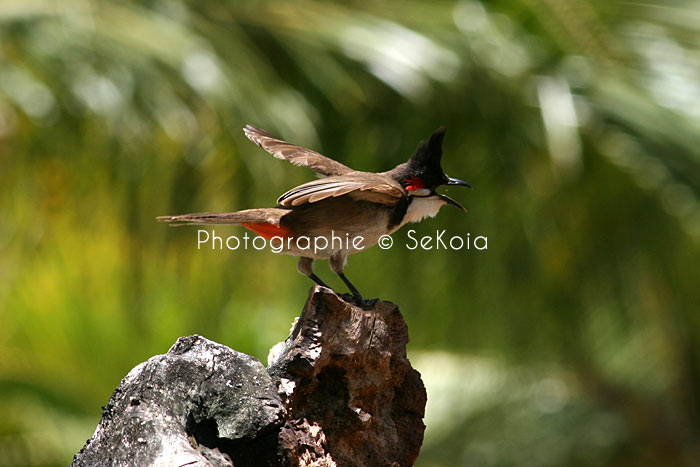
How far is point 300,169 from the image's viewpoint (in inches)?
217

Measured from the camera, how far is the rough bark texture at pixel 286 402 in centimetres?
210

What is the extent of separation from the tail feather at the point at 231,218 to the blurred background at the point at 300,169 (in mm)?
2165

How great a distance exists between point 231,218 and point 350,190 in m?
0.46

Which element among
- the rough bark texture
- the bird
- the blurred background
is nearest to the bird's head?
the bird

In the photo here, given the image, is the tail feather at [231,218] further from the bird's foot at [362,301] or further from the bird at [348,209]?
the bird's foot at [362,301]

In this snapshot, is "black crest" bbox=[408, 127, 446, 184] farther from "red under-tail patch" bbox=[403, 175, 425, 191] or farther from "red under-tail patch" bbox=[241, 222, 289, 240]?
"red under-tail patch" bbox=[241, 222, 289, 240]

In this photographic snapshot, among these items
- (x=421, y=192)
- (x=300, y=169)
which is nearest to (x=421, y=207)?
(x=421, y=192)

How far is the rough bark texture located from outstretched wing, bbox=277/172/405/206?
0.96 feet

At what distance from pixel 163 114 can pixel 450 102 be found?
224 centimetres

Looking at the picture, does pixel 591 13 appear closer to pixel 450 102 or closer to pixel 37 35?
pixel 450 102

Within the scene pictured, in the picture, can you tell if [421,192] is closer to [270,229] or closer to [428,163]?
[428,163]

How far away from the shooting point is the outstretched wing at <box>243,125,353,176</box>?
9.96ft

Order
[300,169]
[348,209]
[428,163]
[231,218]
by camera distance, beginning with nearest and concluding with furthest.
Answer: [231,218], [348,209], [428,163], [300,169]

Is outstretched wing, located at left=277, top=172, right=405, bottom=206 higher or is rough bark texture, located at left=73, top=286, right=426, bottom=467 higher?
outstretched wing, located at left=277, top=172, right=405, bottom=206
